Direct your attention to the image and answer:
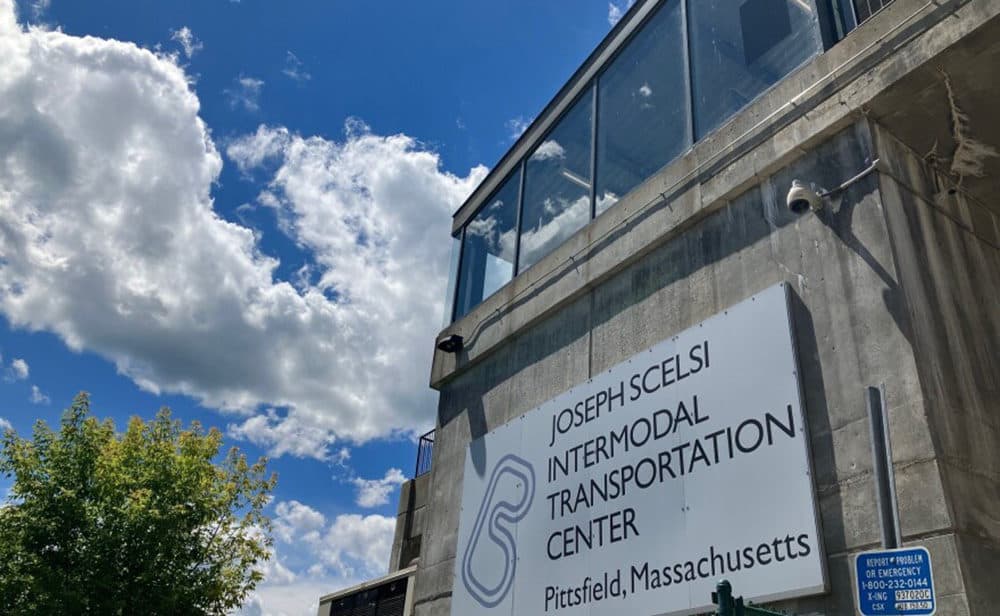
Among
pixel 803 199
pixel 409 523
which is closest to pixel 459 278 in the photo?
pixel 409 523

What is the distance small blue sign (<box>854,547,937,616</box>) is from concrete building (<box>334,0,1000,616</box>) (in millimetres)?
88

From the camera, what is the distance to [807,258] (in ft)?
21.2

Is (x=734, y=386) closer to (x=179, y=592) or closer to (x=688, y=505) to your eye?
(x=688, y=505)

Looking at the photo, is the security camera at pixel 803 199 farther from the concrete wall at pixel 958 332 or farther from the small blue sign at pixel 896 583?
the small blue sign at pixel 896 583

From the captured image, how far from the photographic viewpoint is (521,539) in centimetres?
848

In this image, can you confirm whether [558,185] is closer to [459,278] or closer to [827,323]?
[459,278]

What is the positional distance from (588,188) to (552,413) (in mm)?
3136

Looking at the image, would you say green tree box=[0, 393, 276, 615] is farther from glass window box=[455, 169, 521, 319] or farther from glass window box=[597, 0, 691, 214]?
glass window box=[597, 0, 691, 214]

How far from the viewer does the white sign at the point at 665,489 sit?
19.3ft

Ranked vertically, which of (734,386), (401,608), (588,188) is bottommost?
(401,608)

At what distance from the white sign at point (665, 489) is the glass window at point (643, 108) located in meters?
2.54

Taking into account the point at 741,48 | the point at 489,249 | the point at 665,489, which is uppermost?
the point at 489,249

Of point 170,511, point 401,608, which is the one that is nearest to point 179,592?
point 170,511

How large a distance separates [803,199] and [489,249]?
6290 mm
